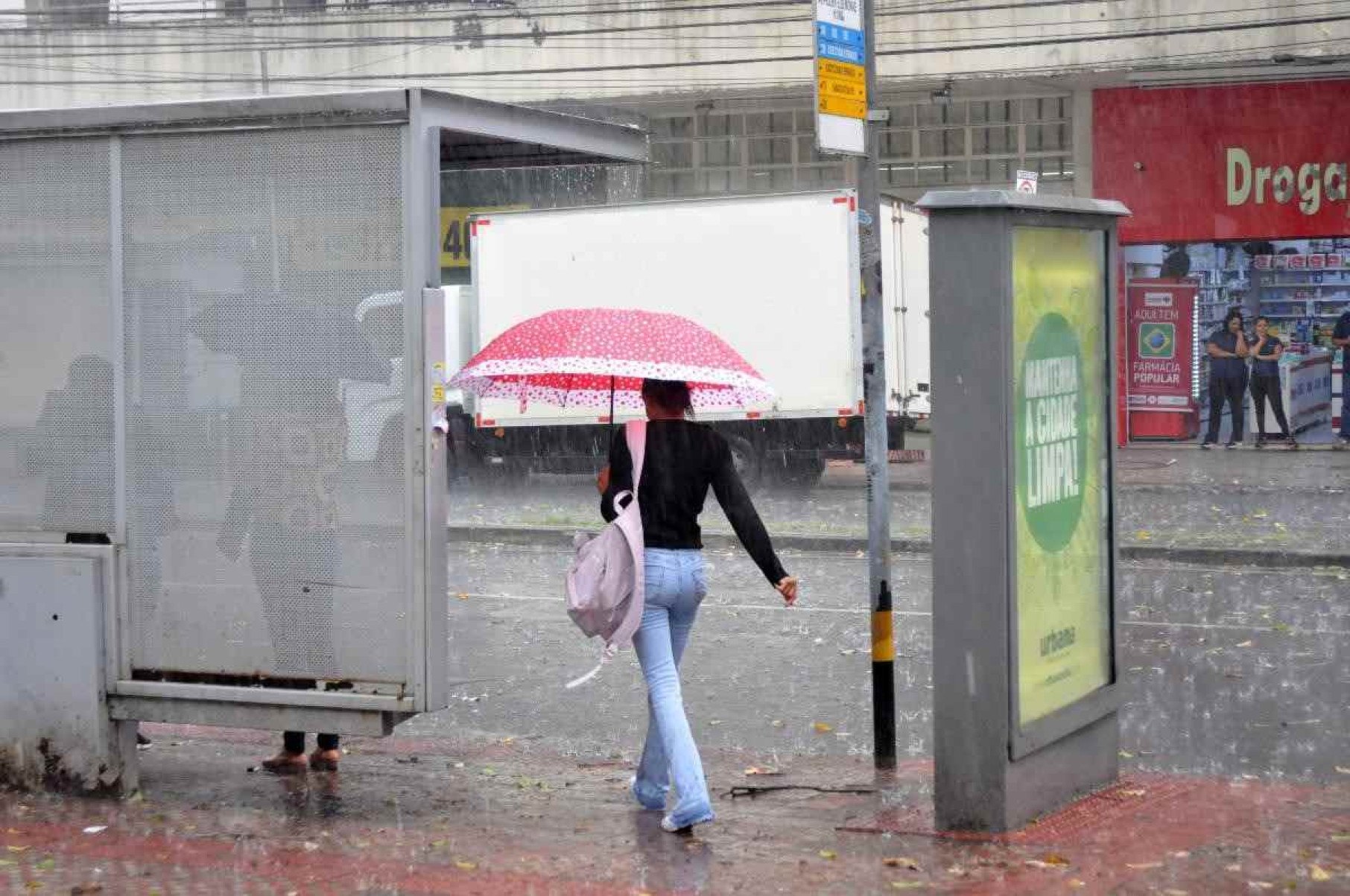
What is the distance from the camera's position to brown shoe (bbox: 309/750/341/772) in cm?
785

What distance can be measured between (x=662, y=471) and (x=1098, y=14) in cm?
2025

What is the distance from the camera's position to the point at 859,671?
10344 millimetres

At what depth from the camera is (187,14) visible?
28.8m

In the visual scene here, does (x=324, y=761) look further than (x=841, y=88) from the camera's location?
Yes

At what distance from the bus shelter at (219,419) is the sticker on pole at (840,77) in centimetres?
114

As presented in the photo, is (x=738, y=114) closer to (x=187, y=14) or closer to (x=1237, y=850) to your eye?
(x=187, y=14)

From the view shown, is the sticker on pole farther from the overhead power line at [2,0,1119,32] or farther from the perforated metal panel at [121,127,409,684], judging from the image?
the overhead power line at [2,0,1119,32]

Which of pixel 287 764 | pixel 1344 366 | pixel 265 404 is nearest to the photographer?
pixel 265 404

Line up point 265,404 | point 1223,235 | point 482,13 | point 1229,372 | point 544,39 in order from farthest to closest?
1. point 482,13
2. point 544,39
3. point 1223,235
4. point 1229,372
5. point 265,404

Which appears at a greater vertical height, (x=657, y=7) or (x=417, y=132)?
(x=657, y=7)

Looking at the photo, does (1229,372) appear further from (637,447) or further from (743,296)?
(637,447)

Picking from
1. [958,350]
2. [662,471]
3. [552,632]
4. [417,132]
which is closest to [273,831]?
[662,471]

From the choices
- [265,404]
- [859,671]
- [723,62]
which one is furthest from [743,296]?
[265,404]

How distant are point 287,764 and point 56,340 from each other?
2054 millimetres
